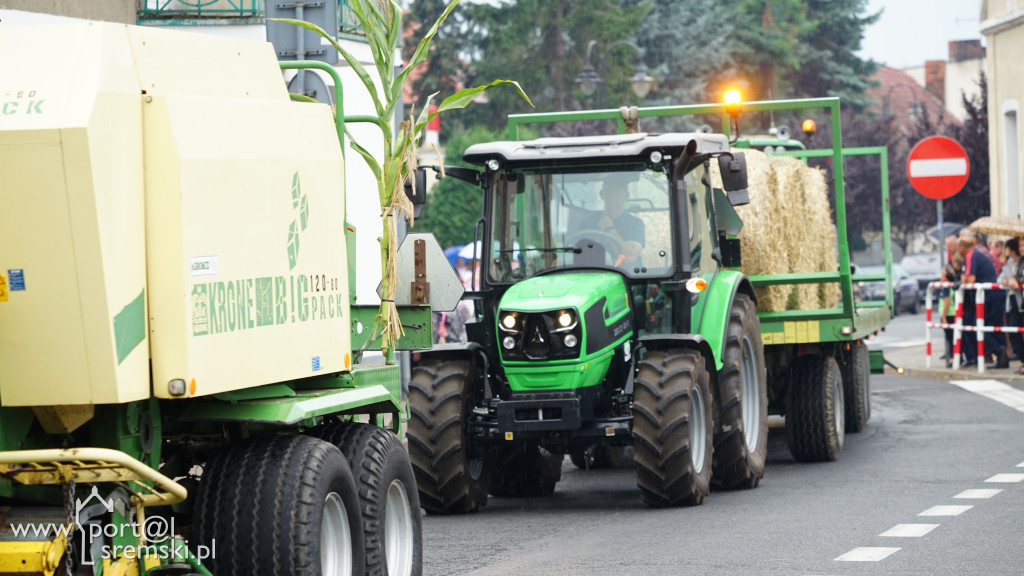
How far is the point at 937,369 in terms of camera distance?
77.2 feet

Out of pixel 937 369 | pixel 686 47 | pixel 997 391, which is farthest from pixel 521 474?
pixel 686 47

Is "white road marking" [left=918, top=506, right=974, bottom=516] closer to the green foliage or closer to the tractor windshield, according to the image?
the tractor windshield

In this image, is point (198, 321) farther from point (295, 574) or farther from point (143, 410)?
point (295, 574)

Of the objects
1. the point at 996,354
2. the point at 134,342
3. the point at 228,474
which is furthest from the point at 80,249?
the point at 996,354

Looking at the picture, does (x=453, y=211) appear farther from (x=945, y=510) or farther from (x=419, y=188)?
(x=945, y=510)

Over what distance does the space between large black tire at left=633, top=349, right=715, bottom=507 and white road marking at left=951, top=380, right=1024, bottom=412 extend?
7398 millimetres

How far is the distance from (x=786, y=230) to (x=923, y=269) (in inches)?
1394

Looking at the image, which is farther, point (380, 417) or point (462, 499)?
point (462, 499)

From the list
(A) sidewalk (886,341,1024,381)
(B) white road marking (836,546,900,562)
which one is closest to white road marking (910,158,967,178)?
(A) sidewalk (886,341,1024,381)

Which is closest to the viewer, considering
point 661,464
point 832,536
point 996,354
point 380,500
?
point 380,500

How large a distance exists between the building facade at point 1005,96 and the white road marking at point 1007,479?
62.4 ft

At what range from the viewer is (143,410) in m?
6.19

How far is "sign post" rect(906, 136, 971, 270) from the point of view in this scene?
2320 centimetres

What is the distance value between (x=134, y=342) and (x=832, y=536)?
537 centimetres
